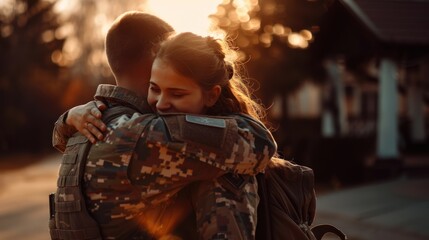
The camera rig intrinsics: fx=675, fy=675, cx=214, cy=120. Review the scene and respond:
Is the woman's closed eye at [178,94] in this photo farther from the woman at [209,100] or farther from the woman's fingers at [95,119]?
the woman's fingers at [95,119]

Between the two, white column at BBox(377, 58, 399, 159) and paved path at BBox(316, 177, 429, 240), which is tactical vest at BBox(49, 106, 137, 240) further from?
white column at BBox(377, 58, 399, 159)

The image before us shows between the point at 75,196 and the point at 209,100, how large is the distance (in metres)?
0.54

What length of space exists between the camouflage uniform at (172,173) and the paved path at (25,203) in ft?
22.7

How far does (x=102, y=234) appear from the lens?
214 centimetres

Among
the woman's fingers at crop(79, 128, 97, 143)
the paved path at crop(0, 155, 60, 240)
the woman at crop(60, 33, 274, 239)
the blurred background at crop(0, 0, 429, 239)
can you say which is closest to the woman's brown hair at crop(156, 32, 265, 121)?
the woman at crop(60, 33, 274, 239)

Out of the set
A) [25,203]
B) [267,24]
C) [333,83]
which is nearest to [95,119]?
[25,203]

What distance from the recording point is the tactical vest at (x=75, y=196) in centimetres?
213

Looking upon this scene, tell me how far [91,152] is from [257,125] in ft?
1.77

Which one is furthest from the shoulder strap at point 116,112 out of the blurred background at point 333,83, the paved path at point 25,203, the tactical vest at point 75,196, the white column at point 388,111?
the white column at point 388,111

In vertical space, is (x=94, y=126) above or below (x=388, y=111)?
below

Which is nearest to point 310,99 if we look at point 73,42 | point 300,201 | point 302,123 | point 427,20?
point 302,123

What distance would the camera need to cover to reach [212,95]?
2254mm

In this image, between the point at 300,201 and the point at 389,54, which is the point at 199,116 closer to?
the point at 300,201

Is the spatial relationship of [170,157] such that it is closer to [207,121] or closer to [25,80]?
[207,121]
